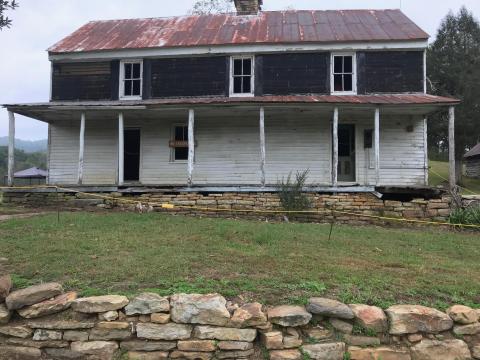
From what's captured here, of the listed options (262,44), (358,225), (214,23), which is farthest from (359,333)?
(214,23)

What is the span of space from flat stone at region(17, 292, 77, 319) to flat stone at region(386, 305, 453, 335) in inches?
138

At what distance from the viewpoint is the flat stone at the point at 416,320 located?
482 cm

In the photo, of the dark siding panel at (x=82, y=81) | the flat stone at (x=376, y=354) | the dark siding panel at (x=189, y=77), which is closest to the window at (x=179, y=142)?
the dark siding panel at (x=189, y=77)

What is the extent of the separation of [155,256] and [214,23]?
47.1ft

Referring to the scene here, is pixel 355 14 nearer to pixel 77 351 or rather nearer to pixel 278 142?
pixel 278 142

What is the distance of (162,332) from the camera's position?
4.83 m

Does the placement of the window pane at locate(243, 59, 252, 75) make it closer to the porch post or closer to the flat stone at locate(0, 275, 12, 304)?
the porch post

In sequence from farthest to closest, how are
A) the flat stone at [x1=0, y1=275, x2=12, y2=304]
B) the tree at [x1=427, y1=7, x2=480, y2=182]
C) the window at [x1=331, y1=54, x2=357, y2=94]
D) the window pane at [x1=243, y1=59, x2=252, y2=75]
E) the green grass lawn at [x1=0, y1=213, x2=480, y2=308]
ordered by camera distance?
the tree at [x1=427, y1=7, x2=480, y2=182] → the window pane at [x1=243, y1=59, x2=252, y2=75] → the window at [x1=331, y1=54, x2=357, y2=94] → the green grass lawn at [x1=0, y1=213, x2=480, y2=308] → the flat stone at [x1=0, y1=275, x2=12, y2=304]

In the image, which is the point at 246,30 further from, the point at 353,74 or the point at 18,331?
the point at 18,331

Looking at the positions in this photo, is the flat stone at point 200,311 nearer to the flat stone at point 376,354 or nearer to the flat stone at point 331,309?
the flat stone at point 331,309

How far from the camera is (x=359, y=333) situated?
4.83 metres

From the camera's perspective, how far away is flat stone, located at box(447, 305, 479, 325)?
495 cm

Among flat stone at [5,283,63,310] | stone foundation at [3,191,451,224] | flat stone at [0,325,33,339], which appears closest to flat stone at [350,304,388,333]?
flat stone at [5,283,63,310]

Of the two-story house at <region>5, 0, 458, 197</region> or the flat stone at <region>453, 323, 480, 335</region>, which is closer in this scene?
the flat stone at <region>453, 323, 480, 335</region>
